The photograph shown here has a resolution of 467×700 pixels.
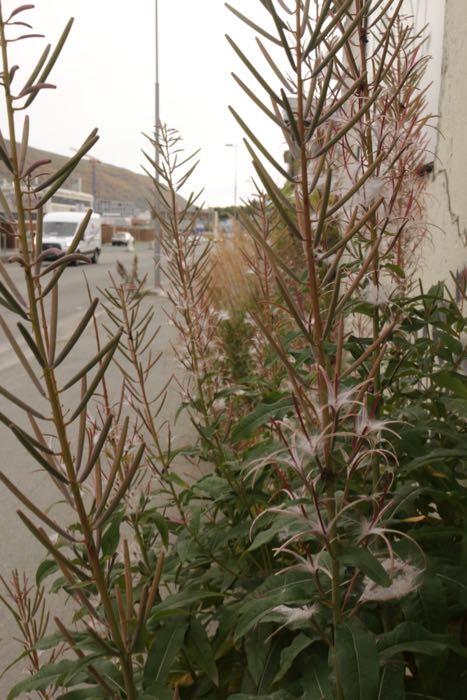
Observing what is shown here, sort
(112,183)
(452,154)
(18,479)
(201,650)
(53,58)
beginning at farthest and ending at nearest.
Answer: (112,183), (18,479), (452,154), (201,650), (53,58)

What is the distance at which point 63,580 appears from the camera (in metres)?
1.71

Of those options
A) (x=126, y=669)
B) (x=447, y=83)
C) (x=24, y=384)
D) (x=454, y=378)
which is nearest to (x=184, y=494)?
(x=454, y=378)

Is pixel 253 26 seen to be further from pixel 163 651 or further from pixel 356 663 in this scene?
pixel 163 651

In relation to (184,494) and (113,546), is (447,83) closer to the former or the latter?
(184,494)

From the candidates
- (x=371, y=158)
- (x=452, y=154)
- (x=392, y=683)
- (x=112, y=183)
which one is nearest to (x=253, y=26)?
(x=371, y=158)

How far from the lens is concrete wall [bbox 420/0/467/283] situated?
2857mm

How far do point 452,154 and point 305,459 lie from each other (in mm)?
2304

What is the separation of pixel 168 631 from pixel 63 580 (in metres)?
0.29

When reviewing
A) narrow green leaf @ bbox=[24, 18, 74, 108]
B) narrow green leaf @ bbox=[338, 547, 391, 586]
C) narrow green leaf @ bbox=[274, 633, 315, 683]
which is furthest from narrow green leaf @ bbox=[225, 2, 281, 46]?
narrow green leaf @ bbox=[274, 633, 315, 683]

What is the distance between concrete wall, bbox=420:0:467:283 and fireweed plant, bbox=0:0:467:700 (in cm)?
94

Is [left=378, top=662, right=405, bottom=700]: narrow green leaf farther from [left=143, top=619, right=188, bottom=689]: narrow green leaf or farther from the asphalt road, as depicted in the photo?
the asphalt road

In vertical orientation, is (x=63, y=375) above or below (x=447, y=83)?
below

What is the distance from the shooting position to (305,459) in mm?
1091

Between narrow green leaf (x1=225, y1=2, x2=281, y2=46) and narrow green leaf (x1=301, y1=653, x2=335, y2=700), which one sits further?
narrow green leaf (x1=301, y1=653, x2=335, y2=700)
